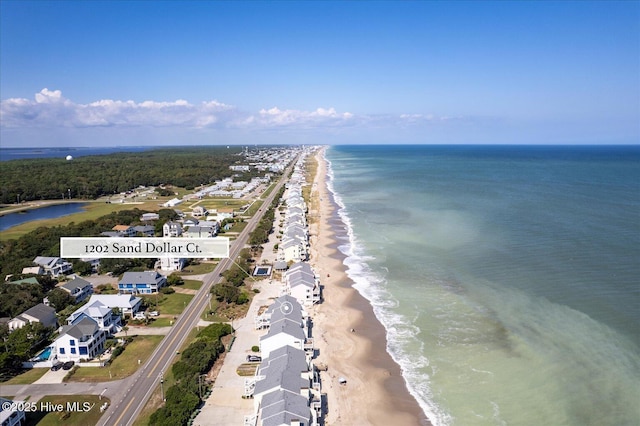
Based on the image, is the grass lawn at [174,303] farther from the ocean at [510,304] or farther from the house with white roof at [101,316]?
the ocean at [510,304]

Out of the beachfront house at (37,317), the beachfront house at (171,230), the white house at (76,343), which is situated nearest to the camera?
the white house at (76,343)

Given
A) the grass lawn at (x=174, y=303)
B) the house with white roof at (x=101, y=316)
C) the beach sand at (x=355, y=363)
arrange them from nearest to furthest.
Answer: the beach sand at (x=355, y=363) → the house with white roof at (x=101, y=316) → the grass lawn at (x=174, y=303)

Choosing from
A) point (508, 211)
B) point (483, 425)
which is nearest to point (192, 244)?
point (483, 425)

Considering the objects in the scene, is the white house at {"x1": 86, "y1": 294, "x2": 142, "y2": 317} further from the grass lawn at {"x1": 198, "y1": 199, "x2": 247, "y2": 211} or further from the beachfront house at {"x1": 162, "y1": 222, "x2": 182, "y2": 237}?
the grass lawn at {"x1": 198, "y1": 199, "x2": 247, "y2": 211}

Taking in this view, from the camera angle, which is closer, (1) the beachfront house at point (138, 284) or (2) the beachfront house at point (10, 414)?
(2) the beachfront house at point (10, 414)

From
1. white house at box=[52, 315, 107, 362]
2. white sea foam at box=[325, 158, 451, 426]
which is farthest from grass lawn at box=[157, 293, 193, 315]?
white sea foam at box=[325, 158, 451, 426]

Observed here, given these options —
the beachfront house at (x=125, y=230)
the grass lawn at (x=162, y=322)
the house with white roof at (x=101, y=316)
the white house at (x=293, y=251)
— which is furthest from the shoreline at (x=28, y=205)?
the grass lawn at (x=162, y=322)

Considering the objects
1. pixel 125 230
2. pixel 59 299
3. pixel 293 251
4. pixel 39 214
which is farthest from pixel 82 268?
pixel 39 214
